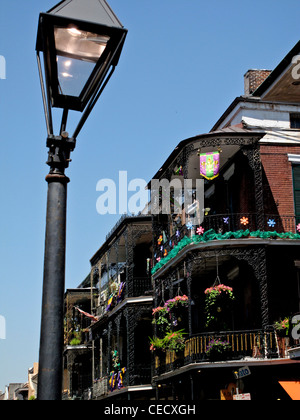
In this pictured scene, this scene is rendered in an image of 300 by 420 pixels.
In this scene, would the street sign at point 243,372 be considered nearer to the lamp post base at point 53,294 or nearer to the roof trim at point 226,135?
the roof trim at point 226,135

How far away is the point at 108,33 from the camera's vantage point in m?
4.54

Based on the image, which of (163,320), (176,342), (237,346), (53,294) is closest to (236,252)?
(237,346)

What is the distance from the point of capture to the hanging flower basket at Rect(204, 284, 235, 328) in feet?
67.3

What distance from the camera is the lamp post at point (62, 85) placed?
4199 mm

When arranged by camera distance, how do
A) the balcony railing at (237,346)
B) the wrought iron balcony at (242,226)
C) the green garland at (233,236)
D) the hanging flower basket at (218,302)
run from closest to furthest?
1. the balcony railing at (237,346)
2. the hanging flower basket at (218,302)
3. the green garland at (233,236)
4. the wrought iron balcony at (242,226)

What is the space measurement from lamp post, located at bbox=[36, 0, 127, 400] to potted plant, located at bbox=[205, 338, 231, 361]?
16.4m

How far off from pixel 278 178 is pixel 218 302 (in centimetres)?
479

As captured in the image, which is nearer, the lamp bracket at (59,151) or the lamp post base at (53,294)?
the lamp post base at (53,294)

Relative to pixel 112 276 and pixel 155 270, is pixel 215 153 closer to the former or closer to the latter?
pixel 155 270

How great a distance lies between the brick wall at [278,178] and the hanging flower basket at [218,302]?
10.5 ft

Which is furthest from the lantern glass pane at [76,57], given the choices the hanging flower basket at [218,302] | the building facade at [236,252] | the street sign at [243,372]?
the hanging flower basket at [218,302]

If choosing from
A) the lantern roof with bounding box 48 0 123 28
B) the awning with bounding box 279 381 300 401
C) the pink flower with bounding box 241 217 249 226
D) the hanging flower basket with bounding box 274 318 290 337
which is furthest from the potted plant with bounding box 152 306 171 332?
the lantern roof with bounding box 48 0 123 28

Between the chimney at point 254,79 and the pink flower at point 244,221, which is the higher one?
the chimney at point 254,79
